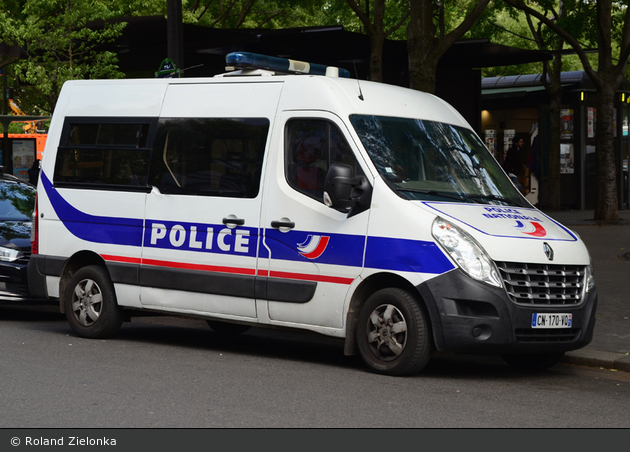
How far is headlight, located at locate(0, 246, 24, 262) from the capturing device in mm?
10648

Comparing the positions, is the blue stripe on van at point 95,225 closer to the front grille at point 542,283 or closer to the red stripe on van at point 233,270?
the red stripe on van at point 233,270

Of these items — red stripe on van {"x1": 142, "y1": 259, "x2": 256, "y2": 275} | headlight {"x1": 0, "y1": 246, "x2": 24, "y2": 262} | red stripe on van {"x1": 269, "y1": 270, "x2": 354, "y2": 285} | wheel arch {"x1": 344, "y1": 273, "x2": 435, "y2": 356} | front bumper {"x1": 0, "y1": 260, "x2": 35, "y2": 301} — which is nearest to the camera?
wheel arch {"x1": 344, "y1": 273, "x2": 435, "y2": 356}

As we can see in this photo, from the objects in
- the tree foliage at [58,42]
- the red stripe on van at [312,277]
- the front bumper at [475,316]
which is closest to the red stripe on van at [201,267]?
the red stripe on van at [312,277]

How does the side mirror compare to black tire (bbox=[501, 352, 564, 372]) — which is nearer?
the side mirror

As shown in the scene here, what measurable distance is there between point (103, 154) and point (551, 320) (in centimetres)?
454

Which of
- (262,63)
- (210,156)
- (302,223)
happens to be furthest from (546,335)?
(262,63)

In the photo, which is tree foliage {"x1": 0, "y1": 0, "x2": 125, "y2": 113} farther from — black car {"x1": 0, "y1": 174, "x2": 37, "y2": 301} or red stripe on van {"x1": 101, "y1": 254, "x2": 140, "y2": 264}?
red stripe on van {"x1": 101, "y1": 254, "x2": 140, "y2": 264}

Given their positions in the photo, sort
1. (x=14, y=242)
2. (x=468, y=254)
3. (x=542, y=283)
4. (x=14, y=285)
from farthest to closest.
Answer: (x=14, y=242) → (x=14, y=285) → (x=542, y=283) → (x=468, y=254)

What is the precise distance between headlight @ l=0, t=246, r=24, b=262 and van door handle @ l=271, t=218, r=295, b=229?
13.3 ft

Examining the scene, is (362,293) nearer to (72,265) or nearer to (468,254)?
(468,254)

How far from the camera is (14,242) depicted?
10.9m

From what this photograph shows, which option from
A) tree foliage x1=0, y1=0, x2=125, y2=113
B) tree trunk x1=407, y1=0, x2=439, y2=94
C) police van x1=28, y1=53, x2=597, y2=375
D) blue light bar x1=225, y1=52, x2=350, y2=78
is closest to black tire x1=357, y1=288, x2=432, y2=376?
police van x1=28, y1=53, x2=597, y2=375

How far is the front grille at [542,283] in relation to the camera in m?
7.05

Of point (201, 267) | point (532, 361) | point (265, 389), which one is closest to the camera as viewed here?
point (265, 389)
